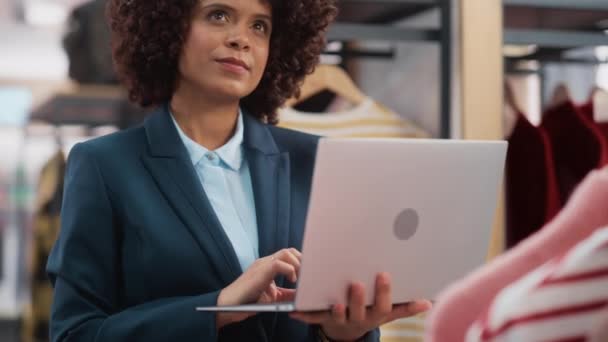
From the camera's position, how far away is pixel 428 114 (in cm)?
276

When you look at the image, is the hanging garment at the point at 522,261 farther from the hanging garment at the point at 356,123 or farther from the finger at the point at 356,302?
the hanging garment at the point at 356,123

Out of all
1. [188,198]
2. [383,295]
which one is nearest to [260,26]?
[188,198]

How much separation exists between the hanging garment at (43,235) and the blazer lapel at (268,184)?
2.13 meters

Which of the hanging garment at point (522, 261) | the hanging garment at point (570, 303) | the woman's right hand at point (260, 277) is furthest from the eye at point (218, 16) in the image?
the hanging garment at point (570, 303)

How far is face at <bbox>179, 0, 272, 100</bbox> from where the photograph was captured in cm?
154

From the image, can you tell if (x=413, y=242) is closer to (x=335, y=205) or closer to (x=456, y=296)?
(x=335, y=205)

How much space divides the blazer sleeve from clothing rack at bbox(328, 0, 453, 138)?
117 centimetres

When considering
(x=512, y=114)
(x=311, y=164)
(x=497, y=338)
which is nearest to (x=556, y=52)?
(x=512, y=114)

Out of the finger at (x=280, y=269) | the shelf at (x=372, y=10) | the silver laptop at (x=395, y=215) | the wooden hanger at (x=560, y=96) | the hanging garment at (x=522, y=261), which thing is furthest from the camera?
the shelf at (x=372, y=10)

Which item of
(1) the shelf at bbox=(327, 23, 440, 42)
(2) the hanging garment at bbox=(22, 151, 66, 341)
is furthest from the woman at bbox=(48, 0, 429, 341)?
(2) the hanging garment at bbox=(22, 151, 66, 341)

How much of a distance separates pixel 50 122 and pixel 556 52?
6.68ft

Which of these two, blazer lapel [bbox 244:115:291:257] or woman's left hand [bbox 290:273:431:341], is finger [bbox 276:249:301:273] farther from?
blazer lapel [bbox 244:115:291:257]

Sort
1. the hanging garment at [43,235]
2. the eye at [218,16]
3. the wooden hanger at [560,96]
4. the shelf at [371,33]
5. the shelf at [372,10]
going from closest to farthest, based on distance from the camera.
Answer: the eye at [218,16] < the shelf at [371,33] < the wooden hanger at [560,96] < the shelf at [372,10] < the hanging garment at [43,235]

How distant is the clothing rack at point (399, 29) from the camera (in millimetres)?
2557
